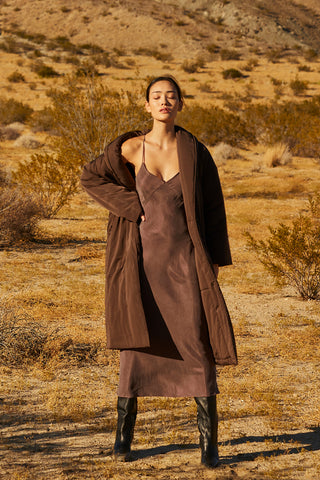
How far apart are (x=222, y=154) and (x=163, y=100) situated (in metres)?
15.9

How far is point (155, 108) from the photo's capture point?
317cm

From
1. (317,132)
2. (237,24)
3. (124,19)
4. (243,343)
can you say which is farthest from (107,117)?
(237,24)

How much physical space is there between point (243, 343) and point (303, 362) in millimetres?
673

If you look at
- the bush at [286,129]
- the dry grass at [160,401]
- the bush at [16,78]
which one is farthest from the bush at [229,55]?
the dry grass at [160,401]

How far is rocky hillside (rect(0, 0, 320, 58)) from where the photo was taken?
53.9 metres

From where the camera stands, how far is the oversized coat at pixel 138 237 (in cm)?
308

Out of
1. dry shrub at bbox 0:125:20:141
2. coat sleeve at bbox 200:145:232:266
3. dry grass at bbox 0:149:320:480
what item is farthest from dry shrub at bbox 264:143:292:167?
coat sleeve at bbox 200:145:232:266

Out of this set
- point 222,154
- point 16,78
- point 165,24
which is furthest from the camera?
point 165,24

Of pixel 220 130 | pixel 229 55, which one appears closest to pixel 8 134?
pixel 220 130

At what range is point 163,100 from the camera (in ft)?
10.3

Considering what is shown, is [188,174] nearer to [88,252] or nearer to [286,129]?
[88,252]

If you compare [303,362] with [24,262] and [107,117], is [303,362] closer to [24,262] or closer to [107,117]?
[24,262]

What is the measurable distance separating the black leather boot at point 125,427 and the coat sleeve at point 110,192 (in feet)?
3.29

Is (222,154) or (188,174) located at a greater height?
(222,154)
